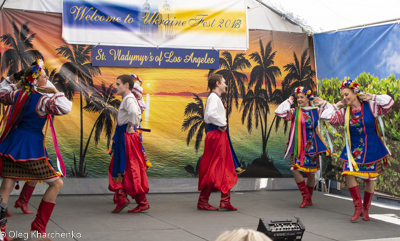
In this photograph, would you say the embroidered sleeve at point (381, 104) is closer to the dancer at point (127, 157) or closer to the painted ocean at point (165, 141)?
the painted ocean at point (165, 141)

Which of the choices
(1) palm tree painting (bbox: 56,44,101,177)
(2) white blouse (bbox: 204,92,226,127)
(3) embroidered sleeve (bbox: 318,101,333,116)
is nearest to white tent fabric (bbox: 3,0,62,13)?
(1) palm tree painting (bbox: 56,44,101,177)

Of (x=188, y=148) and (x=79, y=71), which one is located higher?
(x=79, y=71)

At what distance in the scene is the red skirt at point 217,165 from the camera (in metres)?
5.59

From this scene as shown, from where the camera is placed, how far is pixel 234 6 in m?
7.32

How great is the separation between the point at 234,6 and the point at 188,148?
254 centimetres

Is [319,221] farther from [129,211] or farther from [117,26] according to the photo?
[117,26]

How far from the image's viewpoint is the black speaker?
8.63 ft

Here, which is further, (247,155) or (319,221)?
(247,155)

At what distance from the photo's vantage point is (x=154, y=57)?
6.98m

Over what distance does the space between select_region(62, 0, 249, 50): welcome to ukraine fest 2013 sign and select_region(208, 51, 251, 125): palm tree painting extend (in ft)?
0.61

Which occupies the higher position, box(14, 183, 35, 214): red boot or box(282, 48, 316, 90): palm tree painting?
box(282, 48, 316, 90): palm tree painting

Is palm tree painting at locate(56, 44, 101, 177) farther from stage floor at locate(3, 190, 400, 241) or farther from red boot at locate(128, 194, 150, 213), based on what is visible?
red boot at locate(128, 194, 150, 213)

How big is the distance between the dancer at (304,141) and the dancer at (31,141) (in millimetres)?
3415

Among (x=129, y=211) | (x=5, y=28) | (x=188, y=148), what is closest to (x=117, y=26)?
(x=5, y=28)
